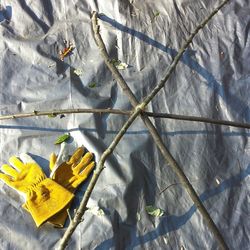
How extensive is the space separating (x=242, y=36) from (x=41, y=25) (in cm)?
97

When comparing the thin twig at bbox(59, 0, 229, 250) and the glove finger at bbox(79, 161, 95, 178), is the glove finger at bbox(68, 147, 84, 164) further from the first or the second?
the thin twig at bbox(59, 0, 229, 250)

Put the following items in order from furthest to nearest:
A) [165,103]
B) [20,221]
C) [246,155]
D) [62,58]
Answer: [62,58] → [165,103] → [246,155] → [20,221]

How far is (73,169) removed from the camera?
179 centimetres

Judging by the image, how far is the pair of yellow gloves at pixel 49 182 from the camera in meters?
1.67

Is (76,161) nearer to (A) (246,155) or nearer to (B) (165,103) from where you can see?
(B) (165,103)

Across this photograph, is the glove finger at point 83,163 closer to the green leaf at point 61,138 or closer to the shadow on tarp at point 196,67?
the green leaf at point 61,138

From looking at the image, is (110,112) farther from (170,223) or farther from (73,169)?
(170,223)

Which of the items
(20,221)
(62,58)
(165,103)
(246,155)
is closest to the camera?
(20,221)

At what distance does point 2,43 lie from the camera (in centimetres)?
209

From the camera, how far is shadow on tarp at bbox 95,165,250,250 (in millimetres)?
1627

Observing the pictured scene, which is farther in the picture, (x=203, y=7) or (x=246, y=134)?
(x=203, y=7)

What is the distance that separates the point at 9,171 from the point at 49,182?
0.18 metres

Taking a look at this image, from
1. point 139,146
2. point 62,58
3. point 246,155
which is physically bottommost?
point 246,155

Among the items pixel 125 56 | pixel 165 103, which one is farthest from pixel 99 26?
pixel 165 103
